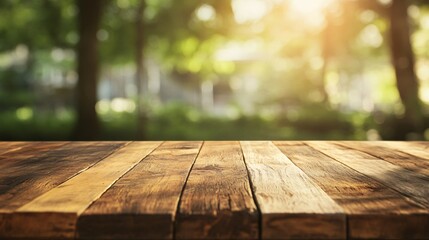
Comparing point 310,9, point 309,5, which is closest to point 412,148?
point 309,5

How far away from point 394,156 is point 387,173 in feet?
1.86

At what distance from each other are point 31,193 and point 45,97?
20.7m

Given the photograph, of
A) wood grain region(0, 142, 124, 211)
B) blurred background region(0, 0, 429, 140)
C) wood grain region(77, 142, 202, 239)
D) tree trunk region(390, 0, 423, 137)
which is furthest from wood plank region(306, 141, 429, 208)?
tree trunk region(390, 0, 423, 137)

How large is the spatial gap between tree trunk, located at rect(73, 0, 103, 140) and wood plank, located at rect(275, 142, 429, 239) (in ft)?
32.9

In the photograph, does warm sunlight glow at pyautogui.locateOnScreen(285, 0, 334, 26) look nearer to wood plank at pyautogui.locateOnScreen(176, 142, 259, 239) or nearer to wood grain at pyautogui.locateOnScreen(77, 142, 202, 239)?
wood plank at pyautogui.locateOnScreen(176, 142, 259, 239)

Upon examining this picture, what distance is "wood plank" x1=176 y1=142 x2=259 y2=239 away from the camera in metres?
1.21

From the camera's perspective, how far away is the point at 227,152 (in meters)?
2.50

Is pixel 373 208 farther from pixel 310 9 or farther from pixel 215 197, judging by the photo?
pixel 310 9

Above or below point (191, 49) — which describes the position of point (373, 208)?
below

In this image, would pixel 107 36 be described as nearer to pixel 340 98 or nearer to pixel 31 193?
pixel 31 193

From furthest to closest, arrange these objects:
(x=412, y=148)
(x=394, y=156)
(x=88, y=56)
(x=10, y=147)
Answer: (x=88, y=56)
(x=10, y=147)
(x=412, y=148)
(x=394, y=156)

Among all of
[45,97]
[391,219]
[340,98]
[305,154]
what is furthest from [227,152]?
[340,98]

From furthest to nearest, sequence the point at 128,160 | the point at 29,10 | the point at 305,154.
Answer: the point at 29,10, the point at 305,154, the point at 128,160

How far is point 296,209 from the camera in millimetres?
1242
